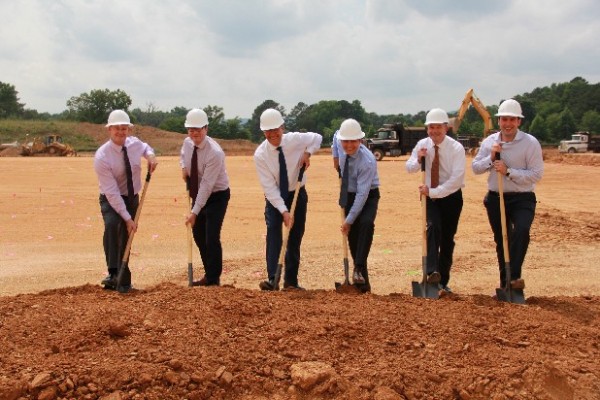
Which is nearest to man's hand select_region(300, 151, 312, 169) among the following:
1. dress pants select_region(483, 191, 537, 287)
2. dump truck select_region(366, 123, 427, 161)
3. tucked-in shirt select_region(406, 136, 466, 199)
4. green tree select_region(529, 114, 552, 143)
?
tucked-in shirt select_region(406, 136, 466, 199)

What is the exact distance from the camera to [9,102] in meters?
84.7

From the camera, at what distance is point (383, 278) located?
820cm

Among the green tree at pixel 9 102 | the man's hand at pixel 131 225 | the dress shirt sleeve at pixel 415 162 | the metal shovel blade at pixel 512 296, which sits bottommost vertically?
the metal shovel blade at pixel 512 296

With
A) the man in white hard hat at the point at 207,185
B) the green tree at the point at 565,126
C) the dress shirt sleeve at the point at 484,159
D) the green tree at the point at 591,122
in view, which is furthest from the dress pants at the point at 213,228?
the green tree at the point at 591,122

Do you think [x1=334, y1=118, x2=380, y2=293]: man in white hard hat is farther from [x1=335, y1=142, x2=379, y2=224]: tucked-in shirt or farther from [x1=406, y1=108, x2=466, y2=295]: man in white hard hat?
[x1=406, y1=108, x2=466, y2=295]: man in white hard hat

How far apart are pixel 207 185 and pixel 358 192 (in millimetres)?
1575

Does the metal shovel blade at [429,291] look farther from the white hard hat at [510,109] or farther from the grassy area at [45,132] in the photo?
the grassy area at [45,132]

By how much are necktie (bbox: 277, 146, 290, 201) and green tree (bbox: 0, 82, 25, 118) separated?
85066 mm

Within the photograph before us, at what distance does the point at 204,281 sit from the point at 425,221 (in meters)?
2.47

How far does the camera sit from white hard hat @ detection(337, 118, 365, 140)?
21.3 ft

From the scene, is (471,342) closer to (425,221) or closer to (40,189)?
(425,221)

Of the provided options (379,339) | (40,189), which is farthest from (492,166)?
(40,189)

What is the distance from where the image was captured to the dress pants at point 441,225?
22.0 feet

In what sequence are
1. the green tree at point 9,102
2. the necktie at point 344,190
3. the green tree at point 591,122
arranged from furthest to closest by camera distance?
the green tree at point 9,102
the green tree at point 591,122
the necktie at point 344,190
